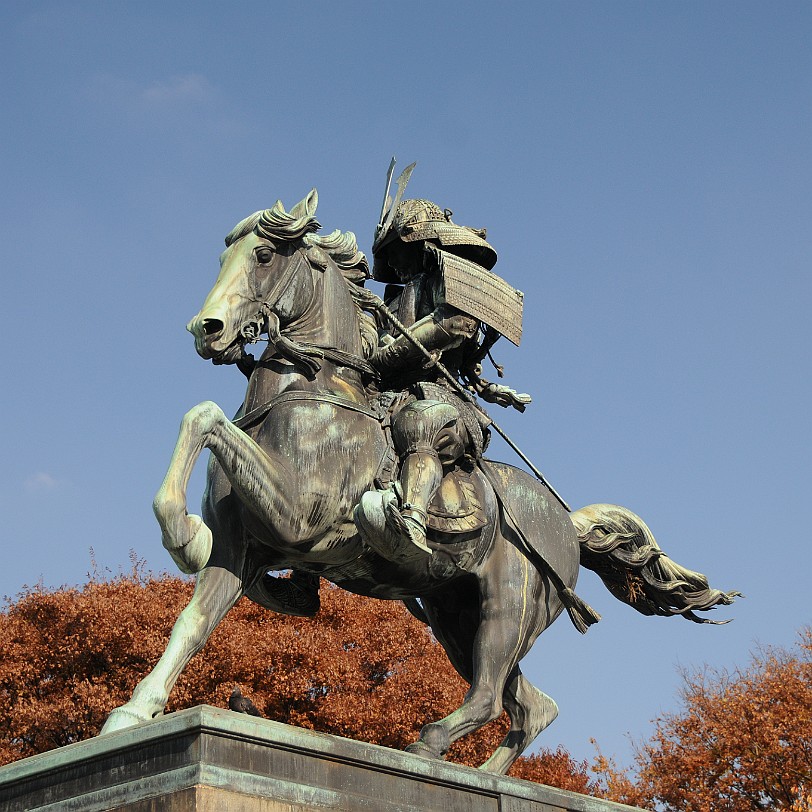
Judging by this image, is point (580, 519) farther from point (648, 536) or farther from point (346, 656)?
point (346, 656)

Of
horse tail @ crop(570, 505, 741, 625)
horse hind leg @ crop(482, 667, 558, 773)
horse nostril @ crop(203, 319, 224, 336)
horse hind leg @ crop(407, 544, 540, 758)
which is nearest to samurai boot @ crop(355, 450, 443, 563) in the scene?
horse hind leg @ crop(407, 544, 540, 758)

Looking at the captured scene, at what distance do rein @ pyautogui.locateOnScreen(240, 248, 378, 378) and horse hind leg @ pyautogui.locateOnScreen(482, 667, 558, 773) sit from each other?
2.57 meters

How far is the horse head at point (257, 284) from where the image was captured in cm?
735

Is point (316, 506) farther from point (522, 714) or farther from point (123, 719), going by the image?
point (522, 714)

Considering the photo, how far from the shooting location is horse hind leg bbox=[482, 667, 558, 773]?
8.33m

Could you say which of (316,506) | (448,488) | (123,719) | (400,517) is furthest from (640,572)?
(123,719)

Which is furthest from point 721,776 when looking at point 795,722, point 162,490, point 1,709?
point 162,490

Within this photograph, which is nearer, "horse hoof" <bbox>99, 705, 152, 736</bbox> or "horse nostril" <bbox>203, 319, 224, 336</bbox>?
"horse hoof" <bbox>99, 705, 152, 736</bbox>

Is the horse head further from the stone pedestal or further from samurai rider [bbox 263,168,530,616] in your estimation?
the stone pedestal

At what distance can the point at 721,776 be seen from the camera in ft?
87.1

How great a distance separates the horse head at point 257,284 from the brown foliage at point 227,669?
14.6 metres

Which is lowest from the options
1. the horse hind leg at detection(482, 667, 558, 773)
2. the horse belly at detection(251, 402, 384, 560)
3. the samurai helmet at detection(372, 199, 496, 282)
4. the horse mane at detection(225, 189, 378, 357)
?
the horse hind leg at detection(482, 667, 558, 773)

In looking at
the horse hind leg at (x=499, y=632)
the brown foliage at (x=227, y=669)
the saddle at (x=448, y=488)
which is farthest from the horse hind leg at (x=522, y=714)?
the brown foliage at (x=227, y=669)

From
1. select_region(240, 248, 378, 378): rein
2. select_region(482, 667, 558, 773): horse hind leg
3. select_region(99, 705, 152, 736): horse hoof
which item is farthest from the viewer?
select_region(482, 667, 558, 773): horse hind leg
